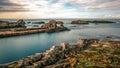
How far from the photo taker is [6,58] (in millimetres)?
32656

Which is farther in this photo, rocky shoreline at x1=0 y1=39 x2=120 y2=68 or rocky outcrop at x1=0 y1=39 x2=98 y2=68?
rocky shoreline at x1=0 y1=39 x2=120 y2=68

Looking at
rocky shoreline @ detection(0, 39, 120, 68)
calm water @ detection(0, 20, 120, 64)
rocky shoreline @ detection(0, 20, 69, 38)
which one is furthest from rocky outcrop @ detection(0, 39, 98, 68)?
rocky shoreline @ detection(0, 20, 69, 38)

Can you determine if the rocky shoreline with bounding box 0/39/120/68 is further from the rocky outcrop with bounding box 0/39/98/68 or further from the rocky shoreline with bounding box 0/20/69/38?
the rocky shoreline with bounding box 0/20/69/38

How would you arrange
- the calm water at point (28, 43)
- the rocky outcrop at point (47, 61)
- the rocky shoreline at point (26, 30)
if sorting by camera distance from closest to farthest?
the rocky outcrop at point (47, 61)
the calm water at point (28, 43)
the rocky shoreline at point (26, 30)

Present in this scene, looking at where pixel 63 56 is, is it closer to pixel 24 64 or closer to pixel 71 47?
pixel 71 47

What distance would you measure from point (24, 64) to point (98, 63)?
985 centimetres

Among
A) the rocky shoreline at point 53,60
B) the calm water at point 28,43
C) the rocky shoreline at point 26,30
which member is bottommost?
the calm water at point 28,43

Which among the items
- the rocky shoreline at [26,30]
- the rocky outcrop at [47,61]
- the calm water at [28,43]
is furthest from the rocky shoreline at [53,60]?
the rocky shoreline at [26,30]


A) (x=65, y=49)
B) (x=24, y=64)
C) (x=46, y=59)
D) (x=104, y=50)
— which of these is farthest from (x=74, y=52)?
(x=24, y=64)

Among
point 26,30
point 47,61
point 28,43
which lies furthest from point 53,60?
point 26,30

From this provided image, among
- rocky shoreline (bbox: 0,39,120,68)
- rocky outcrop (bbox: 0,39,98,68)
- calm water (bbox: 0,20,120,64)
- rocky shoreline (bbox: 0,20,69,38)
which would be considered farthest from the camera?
rocky shoreline (bbox: 0,20,69,38)

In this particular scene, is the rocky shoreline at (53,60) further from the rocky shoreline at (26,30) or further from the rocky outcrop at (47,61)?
the rocky shoreline at (26,30)

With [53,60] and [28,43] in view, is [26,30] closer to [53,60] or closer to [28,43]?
[28,43]

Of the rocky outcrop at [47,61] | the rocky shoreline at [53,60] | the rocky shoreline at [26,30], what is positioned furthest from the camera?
the rocky shoreline at [26,30]
